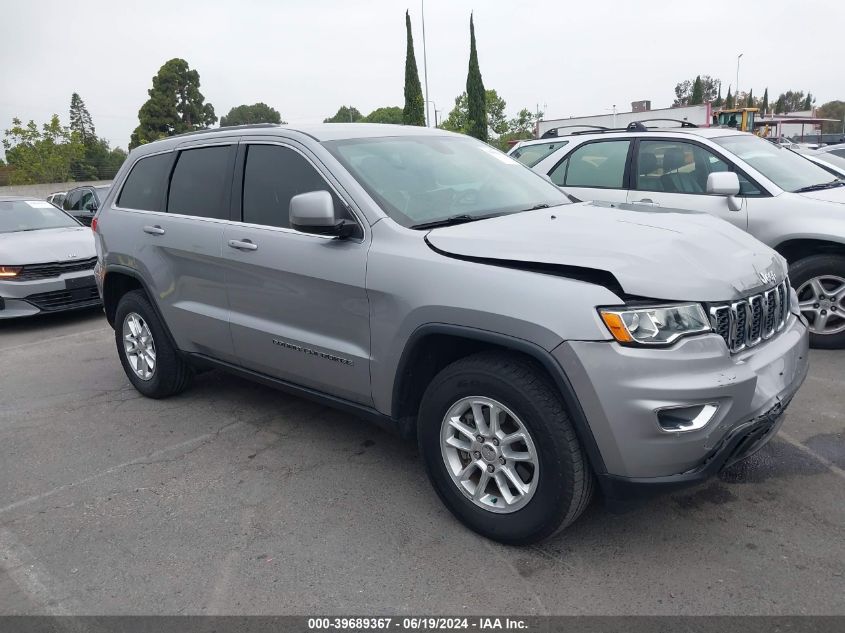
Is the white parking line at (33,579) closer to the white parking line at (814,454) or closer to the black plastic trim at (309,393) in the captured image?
the black plastic trim at (309,393)

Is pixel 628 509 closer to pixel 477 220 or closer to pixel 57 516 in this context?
pixel 477 220

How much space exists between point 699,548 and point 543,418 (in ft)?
3.18

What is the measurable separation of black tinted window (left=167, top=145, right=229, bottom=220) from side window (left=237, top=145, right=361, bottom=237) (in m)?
0.22

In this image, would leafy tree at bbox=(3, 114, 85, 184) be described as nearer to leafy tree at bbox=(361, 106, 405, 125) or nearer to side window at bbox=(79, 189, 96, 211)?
side window at bbox=(79, 189, 96, 211)

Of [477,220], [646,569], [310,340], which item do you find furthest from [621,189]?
[646,569]

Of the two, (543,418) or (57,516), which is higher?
(543,418)

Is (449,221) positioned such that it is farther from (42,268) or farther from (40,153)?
(40,153)

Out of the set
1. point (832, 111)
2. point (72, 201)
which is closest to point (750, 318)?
point (72, 201)

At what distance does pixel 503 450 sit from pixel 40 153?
42579mm

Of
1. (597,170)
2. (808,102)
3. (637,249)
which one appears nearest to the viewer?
(637,249)

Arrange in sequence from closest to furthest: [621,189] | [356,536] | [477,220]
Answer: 1. [356,536]
2. [477,220]
3. [621,189]

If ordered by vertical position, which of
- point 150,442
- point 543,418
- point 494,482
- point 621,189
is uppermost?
point 621,189

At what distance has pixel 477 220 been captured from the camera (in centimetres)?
346

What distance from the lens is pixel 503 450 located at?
2908mm
